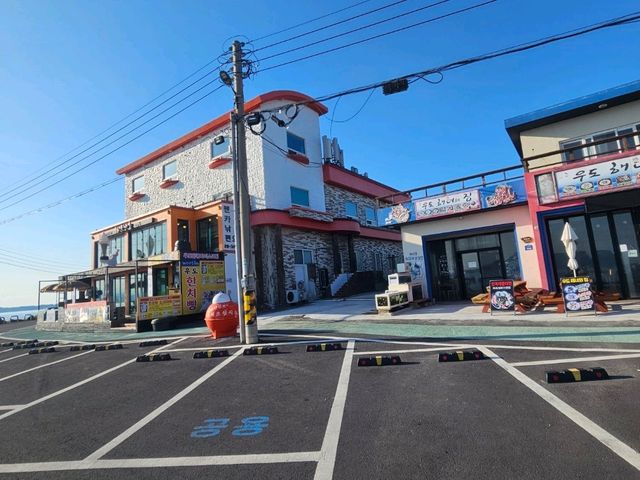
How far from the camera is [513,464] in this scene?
3324mm

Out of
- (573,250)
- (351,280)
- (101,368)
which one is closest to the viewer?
(101,368)

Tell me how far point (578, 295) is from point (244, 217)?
947cm

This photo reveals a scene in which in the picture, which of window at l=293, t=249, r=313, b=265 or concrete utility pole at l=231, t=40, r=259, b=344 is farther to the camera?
window at l=293, t=249, r=313, b=265

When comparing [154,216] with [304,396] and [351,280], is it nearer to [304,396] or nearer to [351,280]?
[351,280]

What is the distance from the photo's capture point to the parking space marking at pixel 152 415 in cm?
420

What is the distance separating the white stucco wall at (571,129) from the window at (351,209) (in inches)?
642

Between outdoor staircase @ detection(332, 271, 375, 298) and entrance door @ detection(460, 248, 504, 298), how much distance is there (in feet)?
30.5

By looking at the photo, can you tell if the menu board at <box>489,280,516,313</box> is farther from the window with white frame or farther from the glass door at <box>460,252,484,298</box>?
the window with white frame

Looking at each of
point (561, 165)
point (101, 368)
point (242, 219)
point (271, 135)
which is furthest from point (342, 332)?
point (271, 135)

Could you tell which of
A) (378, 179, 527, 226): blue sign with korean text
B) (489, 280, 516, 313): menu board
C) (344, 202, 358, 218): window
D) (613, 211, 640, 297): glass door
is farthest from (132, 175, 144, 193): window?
(613, 211, 640, 297): glass door

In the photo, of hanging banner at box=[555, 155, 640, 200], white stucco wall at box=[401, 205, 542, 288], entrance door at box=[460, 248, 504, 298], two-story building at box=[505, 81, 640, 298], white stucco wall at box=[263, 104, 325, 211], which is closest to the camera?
hanging banner at box=[555, 155, 640, 200]

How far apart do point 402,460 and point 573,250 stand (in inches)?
400

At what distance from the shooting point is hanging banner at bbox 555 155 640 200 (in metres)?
11.6

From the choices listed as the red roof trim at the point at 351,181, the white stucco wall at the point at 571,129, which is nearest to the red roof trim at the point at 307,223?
the red roof trim at the point at 351,181
